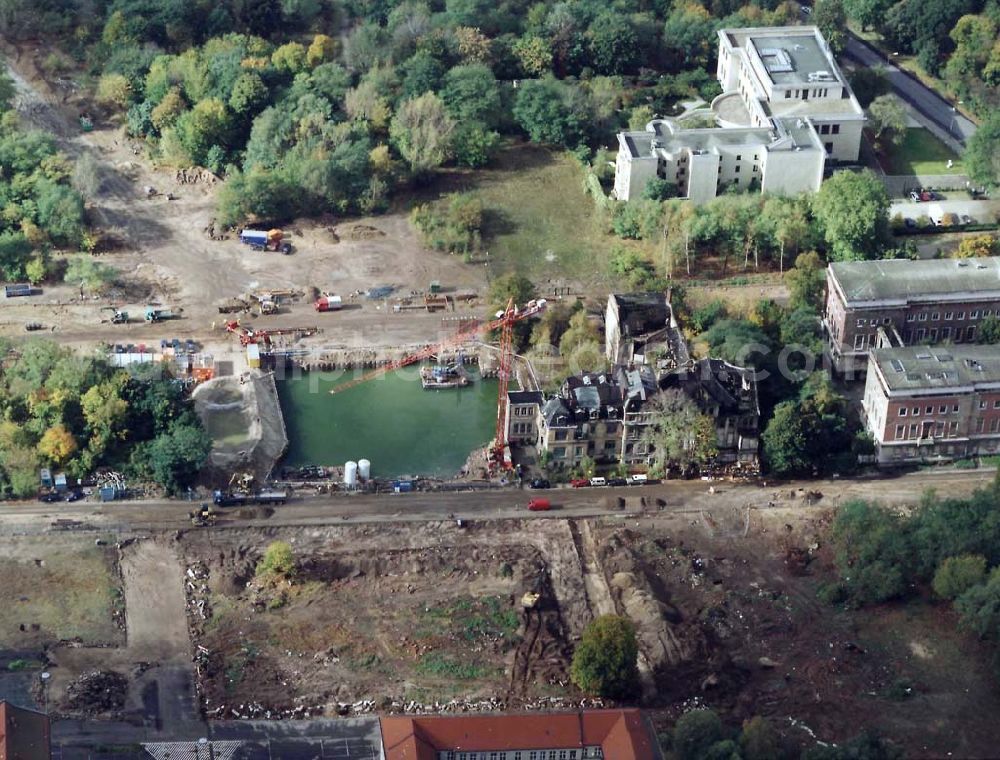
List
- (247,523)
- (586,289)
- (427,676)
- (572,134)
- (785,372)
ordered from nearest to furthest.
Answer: (427,676), (247,523), (785,372), (586,289), (572,134)

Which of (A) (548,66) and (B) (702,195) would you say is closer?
(B) (702,195)

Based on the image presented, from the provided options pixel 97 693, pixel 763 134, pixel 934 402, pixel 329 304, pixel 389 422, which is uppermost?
pixel 763 134

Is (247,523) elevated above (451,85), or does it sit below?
below

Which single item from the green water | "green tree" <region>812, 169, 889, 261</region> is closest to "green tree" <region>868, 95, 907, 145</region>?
"green tree" <region>812, 169, 889, 261</region>

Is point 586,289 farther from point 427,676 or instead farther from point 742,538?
point 427,676

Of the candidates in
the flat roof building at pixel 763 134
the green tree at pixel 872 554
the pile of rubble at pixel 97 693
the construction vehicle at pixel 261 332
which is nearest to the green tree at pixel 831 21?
the flat roof building at pixel 763 134

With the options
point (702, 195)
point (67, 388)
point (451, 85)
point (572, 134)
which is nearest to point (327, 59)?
point (451, 85)

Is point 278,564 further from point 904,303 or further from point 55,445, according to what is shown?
point 904,303

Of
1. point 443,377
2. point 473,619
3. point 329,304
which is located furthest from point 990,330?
point 329,304
